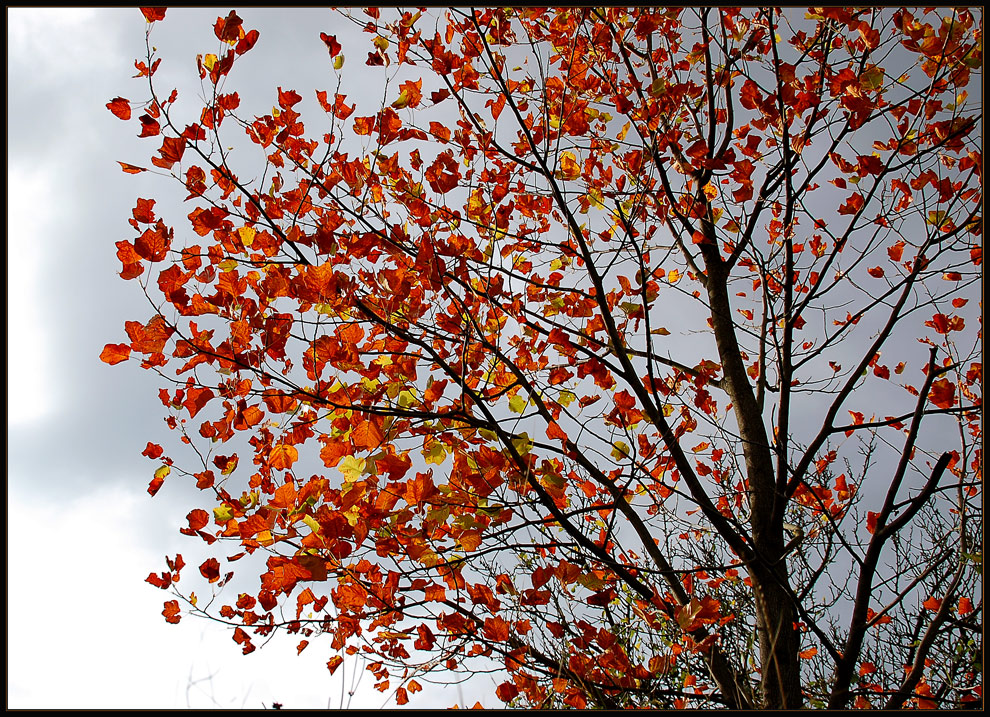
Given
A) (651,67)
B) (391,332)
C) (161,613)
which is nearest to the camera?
(391,332)

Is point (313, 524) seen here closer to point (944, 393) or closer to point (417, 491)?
point (417, 491)

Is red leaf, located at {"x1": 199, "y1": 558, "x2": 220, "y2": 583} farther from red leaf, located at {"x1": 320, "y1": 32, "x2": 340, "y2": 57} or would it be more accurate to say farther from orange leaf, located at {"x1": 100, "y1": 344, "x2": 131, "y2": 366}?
red leaf, located at {"x1": 320, "y1": 32, "x2": 340, "y2": 57}

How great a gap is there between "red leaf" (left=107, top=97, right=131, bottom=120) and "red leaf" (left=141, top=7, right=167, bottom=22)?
515 mm

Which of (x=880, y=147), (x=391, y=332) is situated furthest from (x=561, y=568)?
(x=880, y=147)

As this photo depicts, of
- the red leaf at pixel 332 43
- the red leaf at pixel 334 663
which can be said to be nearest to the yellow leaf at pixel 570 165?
the red leaf at pixel 332 43

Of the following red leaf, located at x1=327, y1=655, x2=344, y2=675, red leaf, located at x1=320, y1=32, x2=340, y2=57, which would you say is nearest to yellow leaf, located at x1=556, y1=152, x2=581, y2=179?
red leaf, located at x1=320, y1=32, x2=340, y2=57

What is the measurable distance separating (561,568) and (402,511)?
73 centimetres

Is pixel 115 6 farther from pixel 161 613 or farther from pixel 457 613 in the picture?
pixel 457 613

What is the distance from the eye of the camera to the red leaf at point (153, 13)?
295cm

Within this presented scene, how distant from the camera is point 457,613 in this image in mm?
2816

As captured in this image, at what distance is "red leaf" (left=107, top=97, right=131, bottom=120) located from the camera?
273 cm

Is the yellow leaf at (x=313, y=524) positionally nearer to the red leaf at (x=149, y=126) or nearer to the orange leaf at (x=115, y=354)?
the orange leaf at (x=115, y=354)

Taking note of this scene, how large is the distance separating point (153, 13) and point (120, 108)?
57 cm

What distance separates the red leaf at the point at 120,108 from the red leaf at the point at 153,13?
0.51 meters
